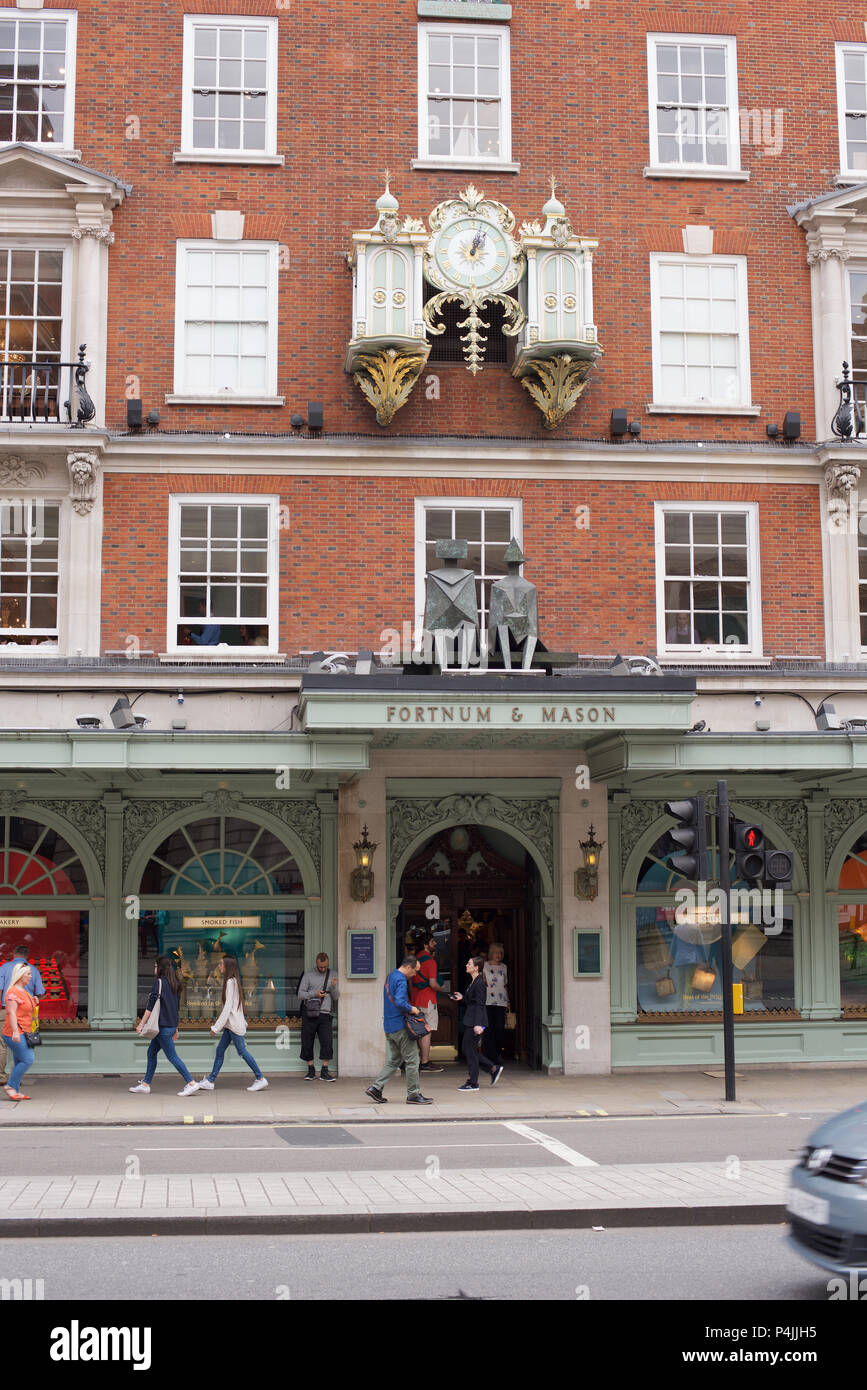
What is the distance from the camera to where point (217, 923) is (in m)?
20.2

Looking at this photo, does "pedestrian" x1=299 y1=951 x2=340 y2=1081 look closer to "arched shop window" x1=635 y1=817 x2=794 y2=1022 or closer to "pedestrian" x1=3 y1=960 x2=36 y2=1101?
"pedestrian" x1=3 y1=960 x2=36 y2=1101

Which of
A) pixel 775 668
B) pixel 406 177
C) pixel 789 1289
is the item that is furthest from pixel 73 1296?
pixel 406 177

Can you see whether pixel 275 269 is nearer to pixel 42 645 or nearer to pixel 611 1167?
pixel 42 645

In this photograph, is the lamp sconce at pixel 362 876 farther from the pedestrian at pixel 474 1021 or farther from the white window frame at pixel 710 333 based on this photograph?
the white window frame at pixel 710 333

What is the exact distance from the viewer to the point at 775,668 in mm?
20938

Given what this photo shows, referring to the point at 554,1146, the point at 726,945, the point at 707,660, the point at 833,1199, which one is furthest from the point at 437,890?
the point at 833,1199

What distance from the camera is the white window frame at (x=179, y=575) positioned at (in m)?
20.2

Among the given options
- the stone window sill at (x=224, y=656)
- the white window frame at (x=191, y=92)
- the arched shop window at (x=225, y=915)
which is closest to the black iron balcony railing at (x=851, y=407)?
the stone window sill at (x=224, y=656)

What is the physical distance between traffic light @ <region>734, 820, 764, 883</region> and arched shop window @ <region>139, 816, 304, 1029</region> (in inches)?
252

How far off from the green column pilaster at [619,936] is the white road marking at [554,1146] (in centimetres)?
431

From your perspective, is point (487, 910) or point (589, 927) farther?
point (487, 910)

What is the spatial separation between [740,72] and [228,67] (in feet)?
23.8

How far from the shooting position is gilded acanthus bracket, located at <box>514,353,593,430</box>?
67.1ft

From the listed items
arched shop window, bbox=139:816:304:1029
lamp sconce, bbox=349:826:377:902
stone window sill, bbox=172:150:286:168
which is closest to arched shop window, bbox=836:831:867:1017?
lamp sconce, bbox=349:826:377:902
